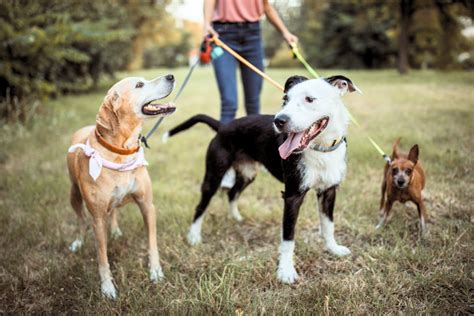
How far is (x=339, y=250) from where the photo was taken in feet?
10.6

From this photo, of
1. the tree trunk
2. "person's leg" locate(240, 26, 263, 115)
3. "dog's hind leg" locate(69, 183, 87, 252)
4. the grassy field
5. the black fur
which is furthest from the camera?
the tree trunk

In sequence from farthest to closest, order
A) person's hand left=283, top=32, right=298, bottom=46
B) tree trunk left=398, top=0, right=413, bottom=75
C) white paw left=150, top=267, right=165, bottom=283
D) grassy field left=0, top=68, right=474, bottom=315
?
1. tree trunk left=398, top=0, right=413, bottom=75
2. person's hand left=283, top=32, right=298, bottom=46
3. white paw left=150, top=267, right=165, bottom=283
4. grassy field left=0, top=68, right=474, bottom=315

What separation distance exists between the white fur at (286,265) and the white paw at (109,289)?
123 cm

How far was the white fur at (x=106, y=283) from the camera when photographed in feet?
9.65

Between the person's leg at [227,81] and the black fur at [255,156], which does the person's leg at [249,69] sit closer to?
the person's leg at [227,81]

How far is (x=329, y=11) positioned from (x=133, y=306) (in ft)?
101

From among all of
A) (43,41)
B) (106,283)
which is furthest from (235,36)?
(43,41)

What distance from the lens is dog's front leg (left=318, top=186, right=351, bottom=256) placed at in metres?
3.20

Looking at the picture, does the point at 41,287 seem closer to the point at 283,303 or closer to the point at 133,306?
the point at 133,306

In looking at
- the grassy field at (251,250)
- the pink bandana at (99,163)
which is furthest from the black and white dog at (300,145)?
the pink bandana at (99,163)

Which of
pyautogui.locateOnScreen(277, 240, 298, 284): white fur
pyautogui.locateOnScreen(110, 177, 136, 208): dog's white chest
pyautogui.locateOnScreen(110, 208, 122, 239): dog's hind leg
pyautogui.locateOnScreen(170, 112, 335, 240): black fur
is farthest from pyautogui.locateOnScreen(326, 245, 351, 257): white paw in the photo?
pyautogui.locateOnScreen(110, 208, 122, 239): dog's hind leg

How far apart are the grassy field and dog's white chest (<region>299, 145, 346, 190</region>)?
0.68m

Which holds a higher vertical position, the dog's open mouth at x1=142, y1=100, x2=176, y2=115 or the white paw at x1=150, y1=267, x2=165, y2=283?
the dog's open mouth at x1=142, y1=100, x2=176, y2=115

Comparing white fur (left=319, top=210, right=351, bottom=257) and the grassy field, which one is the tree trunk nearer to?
the grassy field
